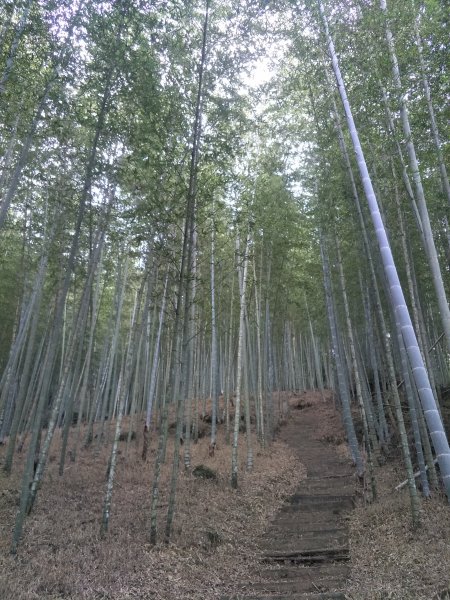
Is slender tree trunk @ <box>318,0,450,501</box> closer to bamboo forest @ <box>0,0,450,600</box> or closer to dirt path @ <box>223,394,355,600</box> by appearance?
bamboo forest @ <box>0,0,450,600</box>

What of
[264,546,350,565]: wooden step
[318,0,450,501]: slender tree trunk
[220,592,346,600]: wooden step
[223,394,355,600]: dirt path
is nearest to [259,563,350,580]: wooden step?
[223,394,355,600]: dirt path

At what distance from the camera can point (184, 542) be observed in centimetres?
482

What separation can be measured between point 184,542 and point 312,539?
5.81 feet

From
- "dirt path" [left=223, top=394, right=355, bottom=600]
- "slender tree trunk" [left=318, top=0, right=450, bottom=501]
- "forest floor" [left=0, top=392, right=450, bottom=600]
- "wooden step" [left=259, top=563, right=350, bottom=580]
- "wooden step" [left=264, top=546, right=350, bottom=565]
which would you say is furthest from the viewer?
"wooden step" [left=264, top=546, right=350, bottom=565]

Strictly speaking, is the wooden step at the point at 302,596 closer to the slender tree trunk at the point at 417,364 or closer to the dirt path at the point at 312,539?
the dirt path at the point at 312,539

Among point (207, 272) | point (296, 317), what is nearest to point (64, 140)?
point (207, 272)

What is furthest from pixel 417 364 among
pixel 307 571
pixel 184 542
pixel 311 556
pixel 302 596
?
pixel 184 542

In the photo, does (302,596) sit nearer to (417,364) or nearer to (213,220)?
(417,364)

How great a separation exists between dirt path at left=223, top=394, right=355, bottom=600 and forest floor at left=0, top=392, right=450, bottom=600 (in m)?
0.16

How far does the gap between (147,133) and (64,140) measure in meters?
1.36

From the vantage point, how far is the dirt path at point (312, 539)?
408cm

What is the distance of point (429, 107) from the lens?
493cm

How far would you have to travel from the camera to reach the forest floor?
373cm

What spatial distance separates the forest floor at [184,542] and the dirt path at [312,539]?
16cm
